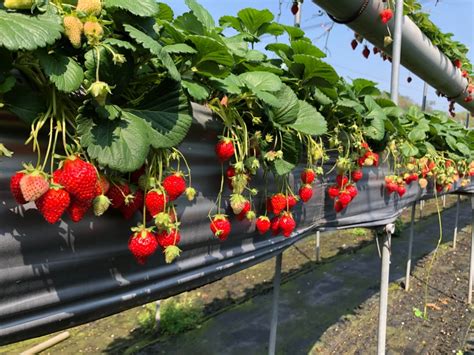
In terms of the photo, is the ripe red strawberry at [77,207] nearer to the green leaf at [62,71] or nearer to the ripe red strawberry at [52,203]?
the ripe red strawberry at [52,203]

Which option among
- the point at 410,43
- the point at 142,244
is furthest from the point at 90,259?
the point at 410,43

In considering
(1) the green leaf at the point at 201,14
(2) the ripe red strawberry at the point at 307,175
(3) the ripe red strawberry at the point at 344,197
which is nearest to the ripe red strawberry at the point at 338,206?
(3) the ripe red strawberry at the point at 344,197

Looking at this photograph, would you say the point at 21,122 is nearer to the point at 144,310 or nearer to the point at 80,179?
the point at 80,179

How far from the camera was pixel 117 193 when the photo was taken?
679 mm

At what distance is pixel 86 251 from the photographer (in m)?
0.73

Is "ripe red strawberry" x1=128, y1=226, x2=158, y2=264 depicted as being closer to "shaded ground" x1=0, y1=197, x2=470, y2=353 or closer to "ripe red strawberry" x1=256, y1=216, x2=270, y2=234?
"ripe red strawberry" x1=256, y1=216, x2=270, y2=234

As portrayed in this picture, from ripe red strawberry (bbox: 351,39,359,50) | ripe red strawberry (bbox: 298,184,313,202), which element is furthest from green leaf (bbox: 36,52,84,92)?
ripe red strawberry (bbox: 351,39,359,50)

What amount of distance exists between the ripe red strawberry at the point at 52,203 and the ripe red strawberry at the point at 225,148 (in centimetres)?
43

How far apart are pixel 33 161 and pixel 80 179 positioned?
0.49 ft

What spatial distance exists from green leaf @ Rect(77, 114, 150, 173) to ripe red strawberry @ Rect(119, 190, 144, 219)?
0.40 ft

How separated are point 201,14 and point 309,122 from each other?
0.40 meters

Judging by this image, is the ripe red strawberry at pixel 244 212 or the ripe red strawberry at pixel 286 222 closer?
the ripe red strawberry at pixel 244 212

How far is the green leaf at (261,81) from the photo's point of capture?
2.93 ft

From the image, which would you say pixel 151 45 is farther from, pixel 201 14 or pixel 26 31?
pixel 201 14
